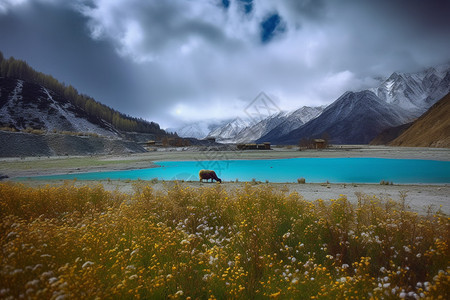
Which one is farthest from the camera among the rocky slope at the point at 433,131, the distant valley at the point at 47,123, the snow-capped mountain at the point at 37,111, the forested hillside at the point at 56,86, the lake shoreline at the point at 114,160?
the forested hillside at the point at 56,86

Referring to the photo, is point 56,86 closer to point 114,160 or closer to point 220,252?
point 114,160

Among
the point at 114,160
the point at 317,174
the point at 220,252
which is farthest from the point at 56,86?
the point at 220,252

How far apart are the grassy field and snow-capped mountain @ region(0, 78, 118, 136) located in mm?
97552

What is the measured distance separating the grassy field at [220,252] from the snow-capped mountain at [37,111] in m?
97.6

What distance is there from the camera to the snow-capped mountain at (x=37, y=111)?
8362 cm

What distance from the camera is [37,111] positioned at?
305 feet

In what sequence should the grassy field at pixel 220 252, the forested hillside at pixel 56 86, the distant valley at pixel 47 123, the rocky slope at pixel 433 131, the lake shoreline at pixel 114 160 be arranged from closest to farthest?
the grassy field at pixel 220 252 → the lake shoreline at pixel 114 160 → the distant valley at pixel 47 123 → the rocky slope at pixel 433 131 → the forested hillside at pixel 56 86

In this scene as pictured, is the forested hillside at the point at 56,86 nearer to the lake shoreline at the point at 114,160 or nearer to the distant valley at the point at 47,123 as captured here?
the distant valley at the point at 47,123

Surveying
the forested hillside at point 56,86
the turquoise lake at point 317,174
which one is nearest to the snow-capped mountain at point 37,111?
the forested hillside at point 56,86

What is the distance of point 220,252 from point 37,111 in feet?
→ 387

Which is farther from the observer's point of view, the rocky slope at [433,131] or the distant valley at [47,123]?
the rocky slope at [433,131]

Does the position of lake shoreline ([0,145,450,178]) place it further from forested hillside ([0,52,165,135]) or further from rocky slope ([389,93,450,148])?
forested hillside ([0,52,165,135])

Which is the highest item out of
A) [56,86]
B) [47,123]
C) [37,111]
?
[56,86]

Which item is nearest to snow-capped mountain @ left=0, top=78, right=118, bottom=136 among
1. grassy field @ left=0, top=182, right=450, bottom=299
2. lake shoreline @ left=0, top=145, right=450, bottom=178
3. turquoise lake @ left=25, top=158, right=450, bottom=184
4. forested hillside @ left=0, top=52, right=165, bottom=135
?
forested hillside @ left=0, top=52, right=165, bottom=135
